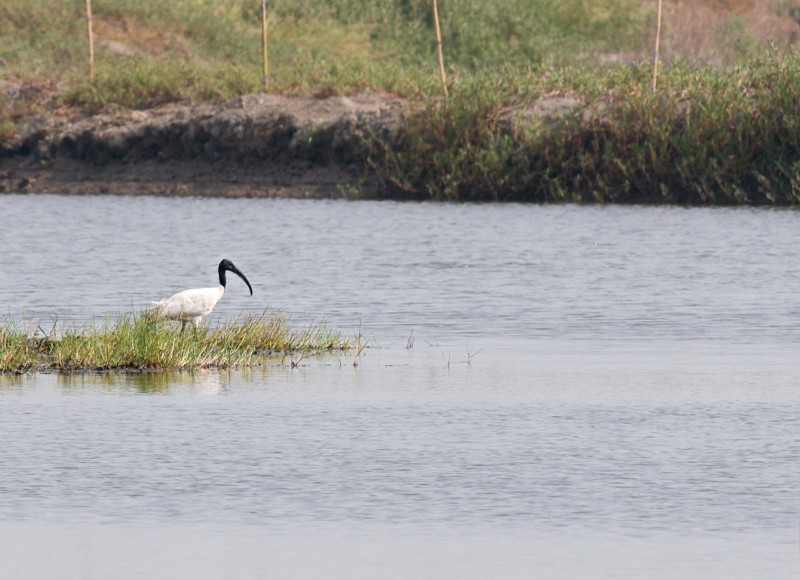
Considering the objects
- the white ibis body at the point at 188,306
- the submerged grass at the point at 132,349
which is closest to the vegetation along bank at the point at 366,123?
the white ibis body at the point at 188,306

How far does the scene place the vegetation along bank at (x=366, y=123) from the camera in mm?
39062

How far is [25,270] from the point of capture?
24.9 meters

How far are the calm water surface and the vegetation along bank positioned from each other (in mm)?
14858

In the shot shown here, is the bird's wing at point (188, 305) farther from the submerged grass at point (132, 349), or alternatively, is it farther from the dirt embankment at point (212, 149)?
the dirt embankment at point (212, 149)

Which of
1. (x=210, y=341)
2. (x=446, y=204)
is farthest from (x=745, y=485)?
(x=446, y=204)

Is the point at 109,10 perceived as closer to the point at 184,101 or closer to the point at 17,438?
the point at 184,101

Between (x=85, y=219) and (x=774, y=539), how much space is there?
28.9 metres

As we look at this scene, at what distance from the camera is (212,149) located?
4481 cm

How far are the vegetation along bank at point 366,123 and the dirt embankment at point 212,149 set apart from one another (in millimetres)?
46

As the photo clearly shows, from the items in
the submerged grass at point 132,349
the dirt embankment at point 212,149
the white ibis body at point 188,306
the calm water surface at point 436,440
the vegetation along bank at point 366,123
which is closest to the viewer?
the calm water surface at point 436,440

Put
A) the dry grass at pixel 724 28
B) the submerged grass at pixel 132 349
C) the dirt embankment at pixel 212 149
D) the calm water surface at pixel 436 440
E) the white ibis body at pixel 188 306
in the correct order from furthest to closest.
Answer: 1. the dry grass at pixel 724 28
2. the dirt embankment at pixel 212 149
3. the white ibis body at pixel 188 306
4. the submerged grass at pixel 132 349
5. the calm water surface at pixel 436 440

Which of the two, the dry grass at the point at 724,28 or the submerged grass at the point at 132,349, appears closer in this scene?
the submerged grass at the point at 132,349

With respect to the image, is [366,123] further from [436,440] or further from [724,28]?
[436,440]

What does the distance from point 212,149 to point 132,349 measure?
101 feet
